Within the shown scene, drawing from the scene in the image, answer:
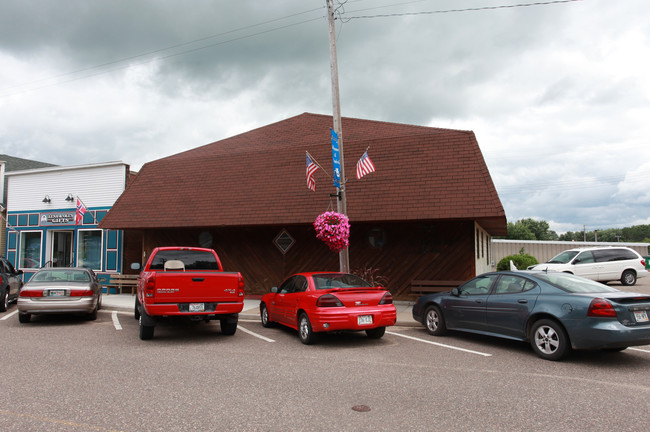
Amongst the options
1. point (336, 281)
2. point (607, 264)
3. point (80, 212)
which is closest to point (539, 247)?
point (607, 264)

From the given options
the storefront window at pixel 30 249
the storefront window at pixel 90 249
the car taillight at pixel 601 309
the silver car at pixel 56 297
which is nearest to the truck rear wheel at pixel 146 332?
the silver car at pixel 56 297

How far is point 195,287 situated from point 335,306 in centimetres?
278

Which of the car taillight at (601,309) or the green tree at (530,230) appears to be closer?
the car taillight at (601,309)

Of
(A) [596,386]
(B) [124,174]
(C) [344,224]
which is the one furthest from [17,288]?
(A) [596,386]

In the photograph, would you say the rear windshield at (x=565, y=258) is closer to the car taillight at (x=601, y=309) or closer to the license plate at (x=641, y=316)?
the license plate at (x=641, y=316)

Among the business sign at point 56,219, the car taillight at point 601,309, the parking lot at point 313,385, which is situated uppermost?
the business sign at point 56,219

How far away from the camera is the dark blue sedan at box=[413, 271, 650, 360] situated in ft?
22.7

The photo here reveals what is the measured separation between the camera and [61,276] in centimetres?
1278

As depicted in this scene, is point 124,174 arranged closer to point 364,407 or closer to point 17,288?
point 17,288

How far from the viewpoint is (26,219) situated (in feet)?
78.2

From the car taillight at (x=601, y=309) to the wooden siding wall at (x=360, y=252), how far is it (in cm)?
773

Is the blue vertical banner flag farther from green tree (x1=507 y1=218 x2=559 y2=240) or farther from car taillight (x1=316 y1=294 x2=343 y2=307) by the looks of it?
green tree (x1=507 y1=218 x2=559 y2=240)

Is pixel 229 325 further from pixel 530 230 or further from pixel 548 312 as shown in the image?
pixel 530 230

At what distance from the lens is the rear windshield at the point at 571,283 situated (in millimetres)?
7766
